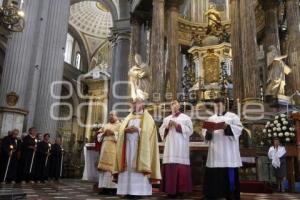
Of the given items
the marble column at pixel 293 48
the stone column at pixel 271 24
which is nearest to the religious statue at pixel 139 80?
the stone column at pixel 271 24

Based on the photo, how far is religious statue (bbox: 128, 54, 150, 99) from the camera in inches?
572

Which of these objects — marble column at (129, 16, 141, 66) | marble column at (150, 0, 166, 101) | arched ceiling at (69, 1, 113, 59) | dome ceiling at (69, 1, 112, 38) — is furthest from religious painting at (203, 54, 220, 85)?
arched ceiling at (69, 1, 113, 59)

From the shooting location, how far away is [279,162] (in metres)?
8.12

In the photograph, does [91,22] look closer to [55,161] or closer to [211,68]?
[211,68]

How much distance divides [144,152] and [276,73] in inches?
338

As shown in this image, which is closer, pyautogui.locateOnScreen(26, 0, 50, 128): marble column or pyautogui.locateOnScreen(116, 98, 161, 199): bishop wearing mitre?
pyautogui.locateOnScreen(116, 98, 161, 199): bishop wearing mitre

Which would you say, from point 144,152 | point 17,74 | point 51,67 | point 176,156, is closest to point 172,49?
point 51,67

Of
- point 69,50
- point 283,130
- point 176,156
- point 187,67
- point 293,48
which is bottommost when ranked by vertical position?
point 176,156

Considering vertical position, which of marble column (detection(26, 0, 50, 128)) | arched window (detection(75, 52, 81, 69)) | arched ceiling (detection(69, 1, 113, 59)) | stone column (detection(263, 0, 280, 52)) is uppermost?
arched ceiling (detection(69, 1, 113, 59))

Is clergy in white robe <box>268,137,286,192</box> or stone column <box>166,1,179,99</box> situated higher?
stone column <box>166,1,179,99</box>

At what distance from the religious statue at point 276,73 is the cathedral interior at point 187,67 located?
0.12 ft

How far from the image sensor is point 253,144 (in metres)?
9.80

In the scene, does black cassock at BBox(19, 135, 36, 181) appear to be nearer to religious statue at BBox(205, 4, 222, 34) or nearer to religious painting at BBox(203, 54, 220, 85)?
religious painting at BBox(203, 54, 220, 85)

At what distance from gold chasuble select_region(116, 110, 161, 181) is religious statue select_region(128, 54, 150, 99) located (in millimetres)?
9141
